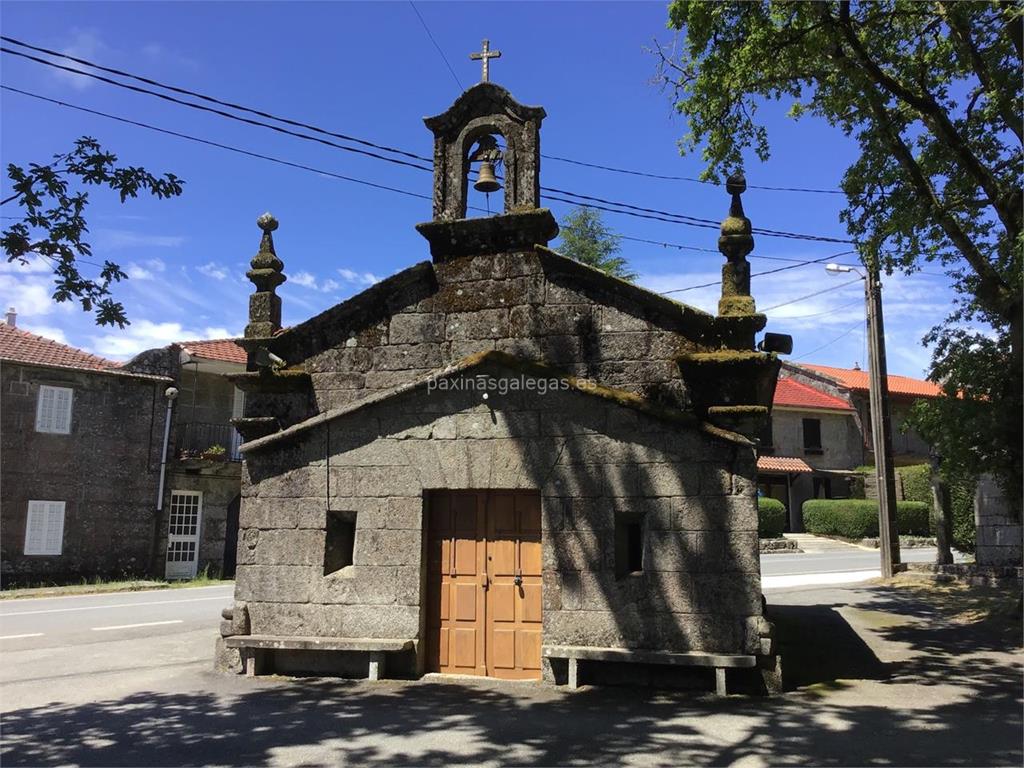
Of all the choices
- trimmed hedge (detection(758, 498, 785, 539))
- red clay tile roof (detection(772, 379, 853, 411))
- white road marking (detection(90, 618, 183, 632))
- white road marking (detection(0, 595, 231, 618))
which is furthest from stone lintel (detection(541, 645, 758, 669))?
red clay tile roof (detection(772, 379, 853, 411))

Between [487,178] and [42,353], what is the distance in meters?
18.1

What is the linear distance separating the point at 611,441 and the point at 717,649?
88.6 inches

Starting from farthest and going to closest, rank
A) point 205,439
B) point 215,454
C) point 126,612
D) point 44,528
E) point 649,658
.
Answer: point 205,439, point 215,454, point 44,528, point 126,612, point 649,658

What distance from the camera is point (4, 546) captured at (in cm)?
1992

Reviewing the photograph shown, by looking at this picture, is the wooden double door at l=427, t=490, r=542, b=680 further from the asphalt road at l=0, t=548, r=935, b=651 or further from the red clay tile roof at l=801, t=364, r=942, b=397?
→ the red clay tile roof at l=801, t=364, r=942, b=397

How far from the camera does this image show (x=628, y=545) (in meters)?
7.98

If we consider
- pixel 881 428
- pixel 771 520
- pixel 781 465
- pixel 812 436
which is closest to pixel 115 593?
pixel 881 428

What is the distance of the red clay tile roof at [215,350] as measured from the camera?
24719mm

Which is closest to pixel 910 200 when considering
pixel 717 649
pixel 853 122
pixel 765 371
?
pixel 853 122

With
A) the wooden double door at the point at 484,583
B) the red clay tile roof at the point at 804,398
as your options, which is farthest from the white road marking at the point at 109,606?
the red clay tile roof at the point at 804,398

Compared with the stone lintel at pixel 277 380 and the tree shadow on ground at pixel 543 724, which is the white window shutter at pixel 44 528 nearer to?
the stone lintel at pixel 277 380

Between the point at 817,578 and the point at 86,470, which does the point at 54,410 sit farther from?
the point at 817,578

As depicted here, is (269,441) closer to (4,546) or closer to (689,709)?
(689,709)

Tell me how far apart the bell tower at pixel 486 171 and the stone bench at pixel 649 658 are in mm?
4401
